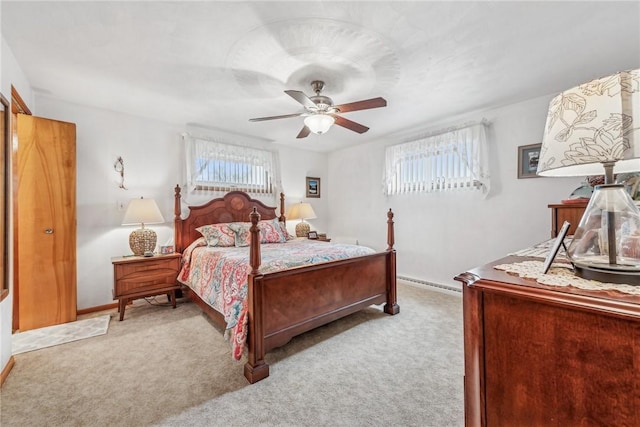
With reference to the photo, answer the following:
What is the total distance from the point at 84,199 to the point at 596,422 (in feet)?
14.2

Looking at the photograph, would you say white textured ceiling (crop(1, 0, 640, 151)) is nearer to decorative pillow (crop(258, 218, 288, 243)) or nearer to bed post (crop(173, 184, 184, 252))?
bed post (crop(173, 184, 184, 252))

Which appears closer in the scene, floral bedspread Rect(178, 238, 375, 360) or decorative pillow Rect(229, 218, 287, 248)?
floral bedspread Rect(178, 238, 375, 360)

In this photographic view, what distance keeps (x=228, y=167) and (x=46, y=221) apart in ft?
7.18

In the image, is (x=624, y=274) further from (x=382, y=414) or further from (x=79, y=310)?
(x=79, y=310)

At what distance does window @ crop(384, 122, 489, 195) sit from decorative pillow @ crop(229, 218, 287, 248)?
1993 millimetres

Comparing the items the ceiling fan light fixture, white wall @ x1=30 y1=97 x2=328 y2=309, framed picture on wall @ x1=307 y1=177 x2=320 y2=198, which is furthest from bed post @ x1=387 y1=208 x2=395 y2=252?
white wall @ x1=30 y1=97 x2=328 y2=309

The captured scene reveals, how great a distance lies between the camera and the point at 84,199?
10.5ft

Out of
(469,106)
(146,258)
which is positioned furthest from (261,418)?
(469,106)

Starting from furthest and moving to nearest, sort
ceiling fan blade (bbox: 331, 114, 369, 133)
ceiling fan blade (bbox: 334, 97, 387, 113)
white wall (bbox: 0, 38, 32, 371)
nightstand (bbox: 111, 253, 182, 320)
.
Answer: nightstand (bbox: 111, 253, 182, 320), ceiling fan blade (bbox: 331, 114, 369, 133), ceiling fan blade (bbox: 334, 97, 387, 113), white wall (bbox: 0, 38, 32, 371)

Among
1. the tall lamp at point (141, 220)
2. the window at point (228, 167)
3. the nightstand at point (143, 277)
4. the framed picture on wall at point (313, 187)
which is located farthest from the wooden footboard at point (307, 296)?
the framed picture on wall at point (313, 187)

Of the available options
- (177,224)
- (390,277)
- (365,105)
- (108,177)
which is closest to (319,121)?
(365,105)

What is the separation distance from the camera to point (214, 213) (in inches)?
158

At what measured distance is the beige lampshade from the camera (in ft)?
2.15

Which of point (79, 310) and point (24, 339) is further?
point (79, 310)
